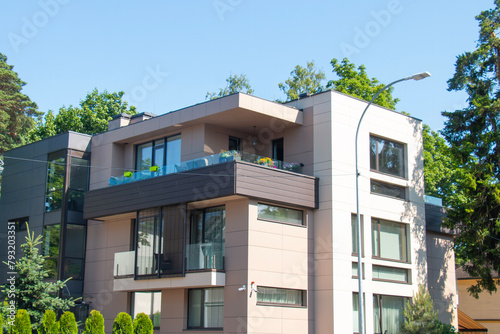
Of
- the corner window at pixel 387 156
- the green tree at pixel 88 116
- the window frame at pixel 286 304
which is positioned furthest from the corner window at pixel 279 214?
the green tree at pixel 88 116

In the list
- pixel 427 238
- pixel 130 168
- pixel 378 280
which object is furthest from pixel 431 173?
pixel 130 168

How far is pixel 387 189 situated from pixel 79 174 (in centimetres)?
1474

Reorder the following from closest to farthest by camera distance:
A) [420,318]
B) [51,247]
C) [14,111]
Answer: [420,318], [51,247], [14,111]

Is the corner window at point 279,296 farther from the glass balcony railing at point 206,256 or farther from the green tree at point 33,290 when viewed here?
the green tree at point 33,290

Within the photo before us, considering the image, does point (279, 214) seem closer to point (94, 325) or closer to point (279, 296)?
point (279, 296)

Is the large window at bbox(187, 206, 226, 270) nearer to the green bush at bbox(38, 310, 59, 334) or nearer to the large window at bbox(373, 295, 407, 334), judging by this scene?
the green bush at bbox(38, 310, 59, 334)

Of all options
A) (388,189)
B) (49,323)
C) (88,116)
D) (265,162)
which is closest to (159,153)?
(265,162)

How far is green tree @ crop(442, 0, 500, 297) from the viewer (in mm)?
28531

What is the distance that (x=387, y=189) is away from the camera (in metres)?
27.9

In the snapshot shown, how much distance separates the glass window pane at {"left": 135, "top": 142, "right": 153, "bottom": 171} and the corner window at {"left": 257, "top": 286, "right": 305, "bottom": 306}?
9335 mm

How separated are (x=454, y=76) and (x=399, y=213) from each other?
8001mm

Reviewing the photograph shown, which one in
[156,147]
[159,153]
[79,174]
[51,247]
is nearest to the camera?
[159,153]

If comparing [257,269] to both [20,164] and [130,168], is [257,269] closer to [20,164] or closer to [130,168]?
[130,168]

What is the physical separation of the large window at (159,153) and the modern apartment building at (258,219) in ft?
0.23
